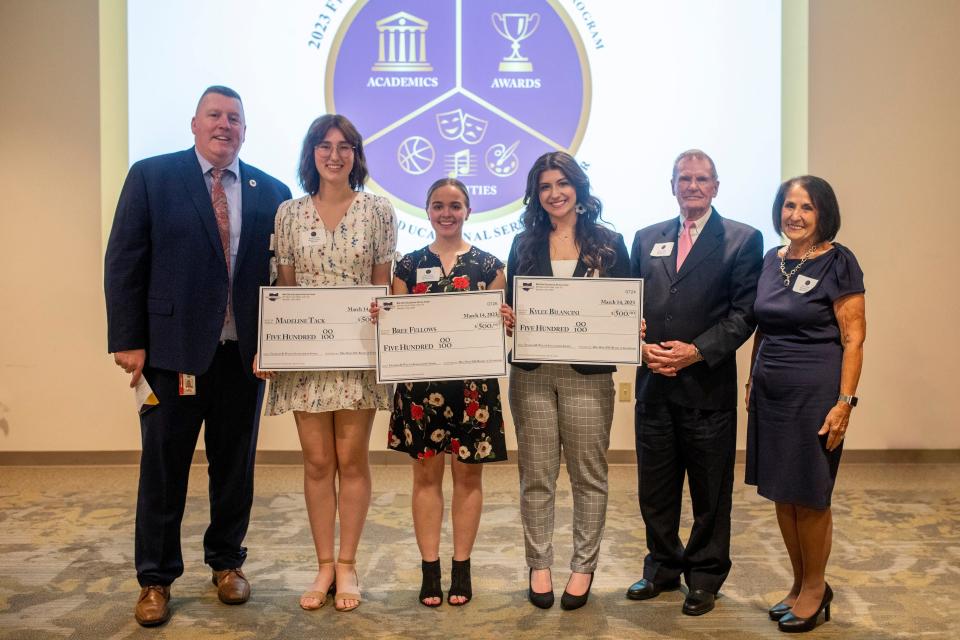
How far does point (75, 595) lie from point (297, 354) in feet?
4.31

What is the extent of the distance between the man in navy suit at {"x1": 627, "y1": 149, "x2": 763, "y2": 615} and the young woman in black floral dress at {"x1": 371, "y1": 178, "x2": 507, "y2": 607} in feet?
1.92

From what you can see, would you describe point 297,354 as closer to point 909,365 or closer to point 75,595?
point 75,595

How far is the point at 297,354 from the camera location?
8.39 ft

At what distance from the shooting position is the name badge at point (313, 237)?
2604mm

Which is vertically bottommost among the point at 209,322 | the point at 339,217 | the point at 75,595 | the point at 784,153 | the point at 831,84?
the point at 75,595

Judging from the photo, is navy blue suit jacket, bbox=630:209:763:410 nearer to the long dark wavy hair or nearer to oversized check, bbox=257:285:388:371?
the long dark wavy hair

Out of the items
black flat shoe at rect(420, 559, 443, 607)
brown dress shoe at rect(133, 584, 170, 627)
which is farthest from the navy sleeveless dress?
brown dress shoe at rect(133, 584, 170, 627)

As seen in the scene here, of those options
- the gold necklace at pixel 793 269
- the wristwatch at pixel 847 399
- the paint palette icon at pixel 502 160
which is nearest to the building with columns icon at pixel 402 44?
the paint palette icon at pixel 502 160

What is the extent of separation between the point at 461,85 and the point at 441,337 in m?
2.51

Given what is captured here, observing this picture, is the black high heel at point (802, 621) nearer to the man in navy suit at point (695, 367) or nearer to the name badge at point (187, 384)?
the man in navy suit at point (695, 367)

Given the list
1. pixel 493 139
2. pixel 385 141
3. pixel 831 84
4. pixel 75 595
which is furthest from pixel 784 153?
pixel 75 595

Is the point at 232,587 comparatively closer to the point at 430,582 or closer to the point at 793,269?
the point at 430,582

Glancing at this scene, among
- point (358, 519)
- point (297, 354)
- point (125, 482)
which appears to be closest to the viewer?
point (297, 354)

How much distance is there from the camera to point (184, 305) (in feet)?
8.36
